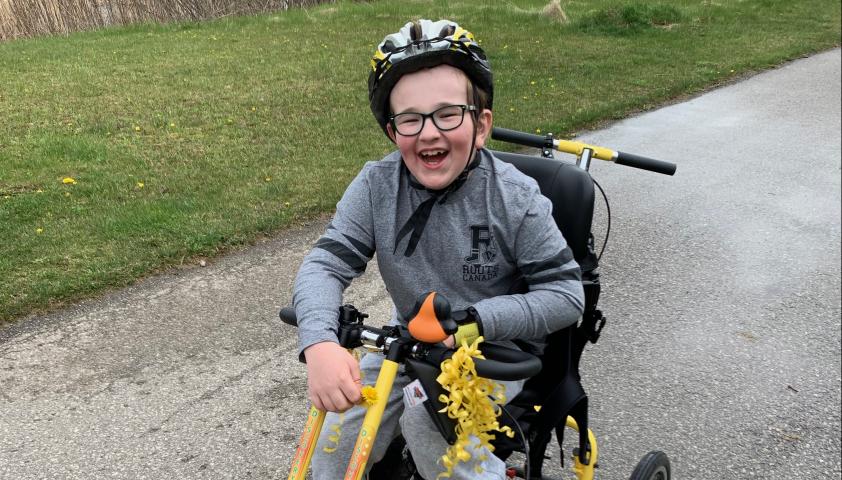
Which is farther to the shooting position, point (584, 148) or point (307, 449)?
point (584, 148)

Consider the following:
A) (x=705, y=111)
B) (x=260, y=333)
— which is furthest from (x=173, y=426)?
(x=705, y=111)

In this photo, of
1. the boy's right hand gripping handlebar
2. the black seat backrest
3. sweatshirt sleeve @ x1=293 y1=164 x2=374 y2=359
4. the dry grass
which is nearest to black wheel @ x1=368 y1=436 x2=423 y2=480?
sweatshirt sleeve @ x1=293 y1=164 x2=374 y2=359

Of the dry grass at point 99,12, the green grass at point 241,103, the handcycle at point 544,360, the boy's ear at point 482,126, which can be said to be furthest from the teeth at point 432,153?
the dry grass at point 99,12

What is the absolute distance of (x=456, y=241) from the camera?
1955 millimetres

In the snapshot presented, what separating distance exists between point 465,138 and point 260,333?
2193 mm

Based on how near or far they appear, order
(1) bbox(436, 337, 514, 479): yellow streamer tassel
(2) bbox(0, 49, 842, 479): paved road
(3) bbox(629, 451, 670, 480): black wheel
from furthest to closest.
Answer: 1. (2) bbox(0, 49, 842, 479): paved road
2. (3) bbox(629, 451, 670, 480): black wheel
3. (1) bbox(436, 337, 514, 479): yellow streamer tassel

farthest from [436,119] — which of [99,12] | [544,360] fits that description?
[99,12]

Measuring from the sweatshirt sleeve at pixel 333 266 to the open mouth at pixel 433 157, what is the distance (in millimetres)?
207

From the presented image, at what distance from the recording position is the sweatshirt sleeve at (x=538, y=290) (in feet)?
5.71

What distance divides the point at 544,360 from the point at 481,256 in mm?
426

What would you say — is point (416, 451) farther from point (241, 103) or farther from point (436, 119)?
point (241, 103)

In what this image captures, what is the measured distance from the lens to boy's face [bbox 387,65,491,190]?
1.82m

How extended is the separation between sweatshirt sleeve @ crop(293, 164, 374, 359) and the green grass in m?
2.53

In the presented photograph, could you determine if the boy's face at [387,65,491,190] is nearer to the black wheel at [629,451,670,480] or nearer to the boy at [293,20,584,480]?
the boy at [293,20,584,480]
